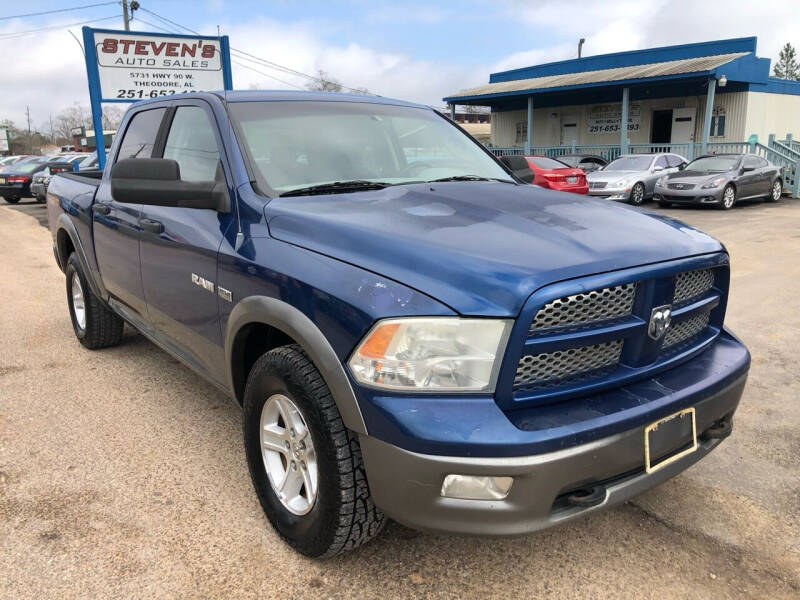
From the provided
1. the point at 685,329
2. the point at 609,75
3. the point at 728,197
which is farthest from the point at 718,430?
the point at 609,75

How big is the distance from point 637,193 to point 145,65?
38.2ft

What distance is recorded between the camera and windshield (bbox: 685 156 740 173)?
52.1 ft

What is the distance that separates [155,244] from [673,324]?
8.37 feet

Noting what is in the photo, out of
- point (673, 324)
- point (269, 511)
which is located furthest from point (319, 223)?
point (673, 324)

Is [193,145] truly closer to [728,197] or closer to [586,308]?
[586,308]

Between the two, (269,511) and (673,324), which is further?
(269,511)

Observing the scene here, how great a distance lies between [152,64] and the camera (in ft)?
43.5

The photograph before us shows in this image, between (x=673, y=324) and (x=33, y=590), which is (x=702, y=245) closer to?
(x=673, y=324)

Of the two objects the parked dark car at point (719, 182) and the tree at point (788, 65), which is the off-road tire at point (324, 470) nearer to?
the parked dark car at point (719, 182)

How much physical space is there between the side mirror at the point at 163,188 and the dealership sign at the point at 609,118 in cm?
2765

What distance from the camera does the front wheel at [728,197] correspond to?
602 inches

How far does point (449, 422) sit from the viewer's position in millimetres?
1935

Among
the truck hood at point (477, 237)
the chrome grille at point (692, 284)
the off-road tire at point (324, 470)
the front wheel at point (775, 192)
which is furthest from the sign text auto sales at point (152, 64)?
the front wheel at point (775, 192)

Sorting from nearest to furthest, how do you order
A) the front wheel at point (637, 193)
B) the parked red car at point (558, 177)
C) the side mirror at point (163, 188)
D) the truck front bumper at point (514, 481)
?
the truck front bumper at point (514, 481), the side mirror at point (163, 188), the parked red car at point (558, 177), the front wheel at point (637, 193)
